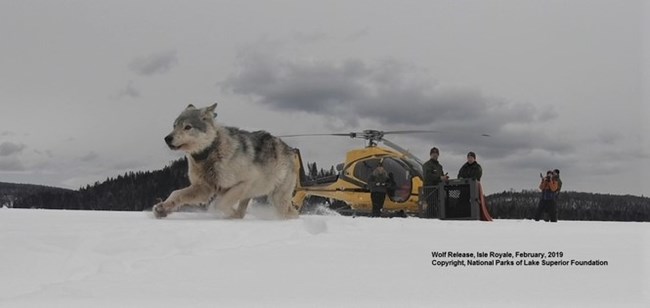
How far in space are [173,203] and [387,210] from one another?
10.9 m

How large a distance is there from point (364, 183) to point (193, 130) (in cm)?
1082

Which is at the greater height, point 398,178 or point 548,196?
point 398,178

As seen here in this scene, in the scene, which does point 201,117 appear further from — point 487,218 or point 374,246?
point 487,218

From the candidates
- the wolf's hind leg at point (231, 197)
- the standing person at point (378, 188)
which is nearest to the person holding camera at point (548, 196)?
the standing person at point (378, 188)

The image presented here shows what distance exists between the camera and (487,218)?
39.4 feet

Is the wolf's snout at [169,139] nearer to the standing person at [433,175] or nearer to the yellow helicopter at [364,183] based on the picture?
the standing person at [433,175]

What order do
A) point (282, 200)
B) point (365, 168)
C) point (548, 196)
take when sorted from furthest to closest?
point (365, 168)
point (548, 196)
point (282, 200)

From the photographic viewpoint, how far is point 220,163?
24.3ft

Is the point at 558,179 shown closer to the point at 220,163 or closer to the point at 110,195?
the point at 220,163

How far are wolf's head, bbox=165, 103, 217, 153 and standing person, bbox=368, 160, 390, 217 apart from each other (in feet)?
27.2

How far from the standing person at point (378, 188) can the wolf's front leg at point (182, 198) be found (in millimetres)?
8239

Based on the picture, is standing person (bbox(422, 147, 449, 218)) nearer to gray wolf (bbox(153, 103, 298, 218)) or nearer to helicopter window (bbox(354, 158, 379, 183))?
helicopter window (bbox(354, 158, 379, 183))

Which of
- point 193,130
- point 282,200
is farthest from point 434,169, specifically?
point 193,130

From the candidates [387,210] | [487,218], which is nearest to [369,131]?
[387,210]
